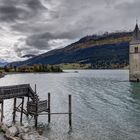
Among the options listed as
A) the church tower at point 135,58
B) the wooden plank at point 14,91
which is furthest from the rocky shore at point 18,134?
the church tower at point 135,58

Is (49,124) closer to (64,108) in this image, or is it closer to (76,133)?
(76,133)

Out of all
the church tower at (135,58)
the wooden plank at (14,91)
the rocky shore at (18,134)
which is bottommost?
the rocky shore at (18,134)

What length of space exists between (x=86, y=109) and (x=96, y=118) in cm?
694

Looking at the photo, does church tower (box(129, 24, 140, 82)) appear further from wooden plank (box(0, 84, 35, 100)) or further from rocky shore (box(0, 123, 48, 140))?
rocky shore (box(0, 123, 48, 140))

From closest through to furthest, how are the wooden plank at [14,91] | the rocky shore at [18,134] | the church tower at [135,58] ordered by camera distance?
the rocky shore at [18,134], the wooden plank at [14,91], the church tower at [135,58]

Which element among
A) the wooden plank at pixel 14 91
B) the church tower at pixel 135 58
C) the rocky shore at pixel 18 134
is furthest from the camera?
the church tower at pixel 135 58

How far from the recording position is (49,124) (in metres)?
31.7

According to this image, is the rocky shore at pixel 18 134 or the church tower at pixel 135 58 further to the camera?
the church tower at pixel 135 58

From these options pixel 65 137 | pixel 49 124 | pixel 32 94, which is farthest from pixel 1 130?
pixel 32 94

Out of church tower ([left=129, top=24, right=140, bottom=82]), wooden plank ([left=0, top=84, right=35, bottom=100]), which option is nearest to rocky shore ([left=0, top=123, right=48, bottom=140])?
wooden plank ([left=0, top=84, right=35, bottom=100])

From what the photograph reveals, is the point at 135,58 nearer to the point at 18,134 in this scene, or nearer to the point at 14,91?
the point at 14,91

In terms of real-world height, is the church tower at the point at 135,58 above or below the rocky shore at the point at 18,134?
above

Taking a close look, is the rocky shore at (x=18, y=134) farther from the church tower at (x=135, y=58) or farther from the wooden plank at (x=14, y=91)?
the church tower at (x=135, y=58)

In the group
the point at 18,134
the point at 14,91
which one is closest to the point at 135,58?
the point at 14,91
